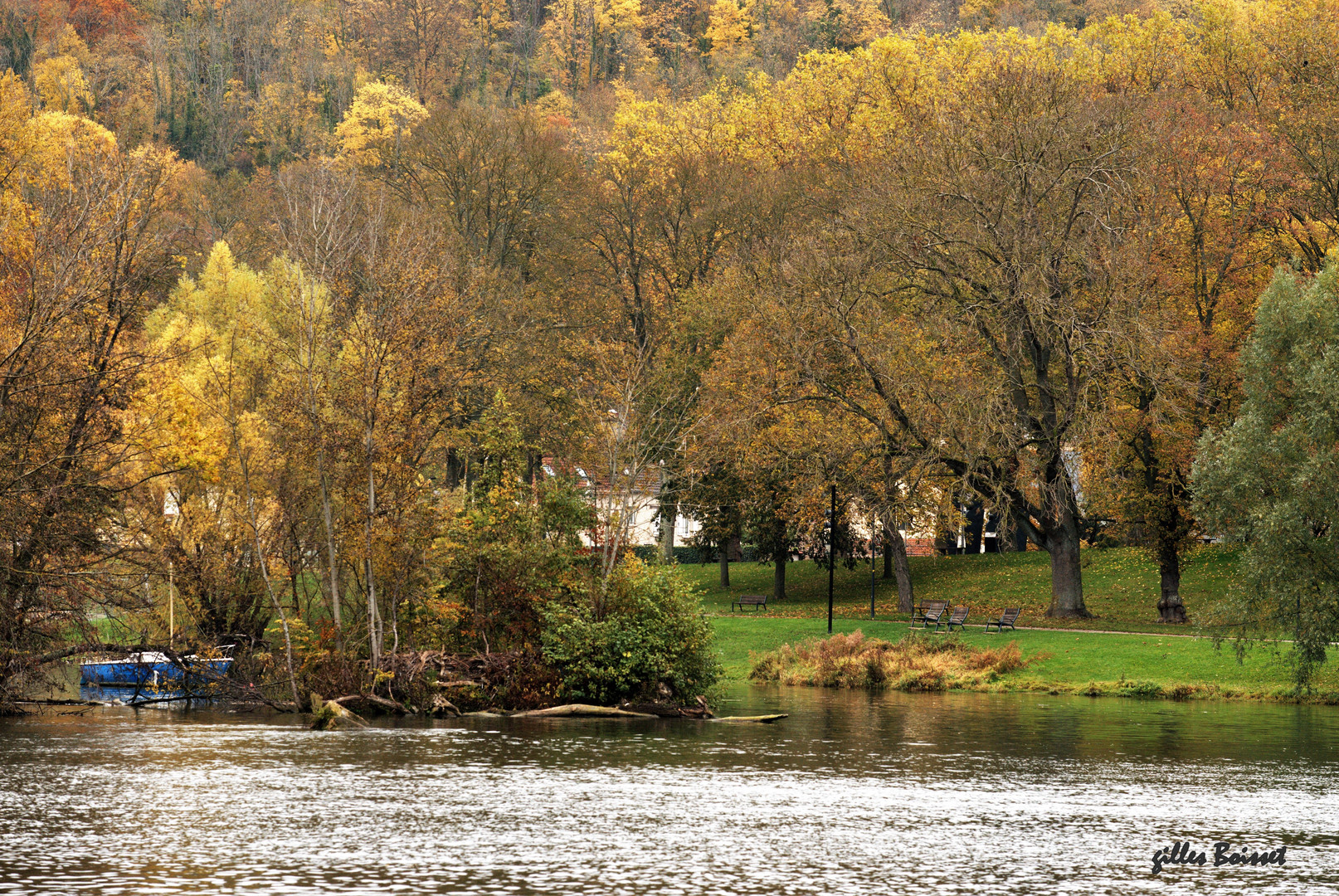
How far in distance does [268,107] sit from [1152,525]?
92258 millimetres

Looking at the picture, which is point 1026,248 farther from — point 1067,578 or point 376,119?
point 376,119

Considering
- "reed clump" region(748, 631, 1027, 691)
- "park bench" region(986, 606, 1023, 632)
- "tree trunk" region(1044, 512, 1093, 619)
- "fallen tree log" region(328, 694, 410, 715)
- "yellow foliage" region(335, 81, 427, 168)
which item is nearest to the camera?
"fallen tree log" region(328, 694, 410, 715)

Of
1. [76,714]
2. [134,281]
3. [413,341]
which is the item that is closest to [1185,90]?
[413,341]

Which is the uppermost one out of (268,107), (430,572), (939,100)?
(268,107)

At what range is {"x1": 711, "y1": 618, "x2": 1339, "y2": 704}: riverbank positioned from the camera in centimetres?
4041

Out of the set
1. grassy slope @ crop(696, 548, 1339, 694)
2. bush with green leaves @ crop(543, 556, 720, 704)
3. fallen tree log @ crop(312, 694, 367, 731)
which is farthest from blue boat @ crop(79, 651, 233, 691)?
grassy slope @ crop(696, 548, 1339, 694)

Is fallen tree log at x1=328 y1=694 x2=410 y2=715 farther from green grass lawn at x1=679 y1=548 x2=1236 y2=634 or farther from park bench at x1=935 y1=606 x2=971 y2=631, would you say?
park bench at x1=935 y1=606 x2=971 y2=631

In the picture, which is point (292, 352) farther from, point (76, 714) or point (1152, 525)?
point (1152, 525)

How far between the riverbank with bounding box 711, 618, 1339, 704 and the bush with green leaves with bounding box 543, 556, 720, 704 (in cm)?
447

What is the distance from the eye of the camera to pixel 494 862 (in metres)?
18.0
